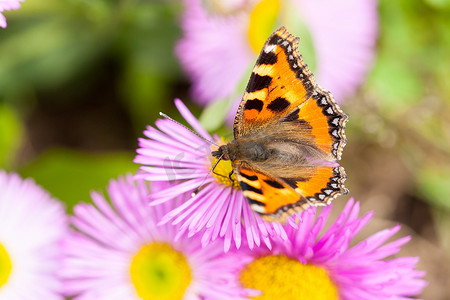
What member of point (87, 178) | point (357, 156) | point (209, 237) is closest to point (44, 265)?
point (87, 178)

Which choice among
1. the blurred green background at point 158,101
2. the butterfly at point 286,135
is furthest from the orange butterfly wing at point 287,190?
the blurred green background at point 158,101

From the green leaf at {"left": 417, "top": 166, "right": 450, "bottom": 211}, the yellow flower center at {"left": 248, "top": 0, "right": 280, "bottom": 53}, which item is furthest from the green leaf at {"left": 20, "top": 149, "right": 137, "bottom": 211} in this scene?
the green leaf at {"left": 417, "top": 166, "right": 450, "bottom": 211}

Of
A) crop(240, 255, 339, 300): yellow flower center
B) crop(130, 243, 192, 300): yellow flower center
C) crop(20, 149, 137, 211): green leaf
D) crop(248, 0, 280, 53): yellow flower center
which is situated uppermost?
crop(248, 0, 280, 53): yellow flower center

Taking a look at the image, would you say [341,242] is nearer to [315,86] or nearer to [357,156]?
[315,86]

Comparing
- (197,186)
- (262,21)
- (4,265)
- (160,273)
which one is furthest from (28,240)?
(262,21)

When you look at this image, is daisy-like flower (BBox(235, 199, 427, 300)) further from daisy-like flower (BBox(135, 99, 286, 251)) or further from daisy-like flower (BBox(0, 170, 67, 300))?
daisy-like flower (BBox(0, 170, 67, 300))
